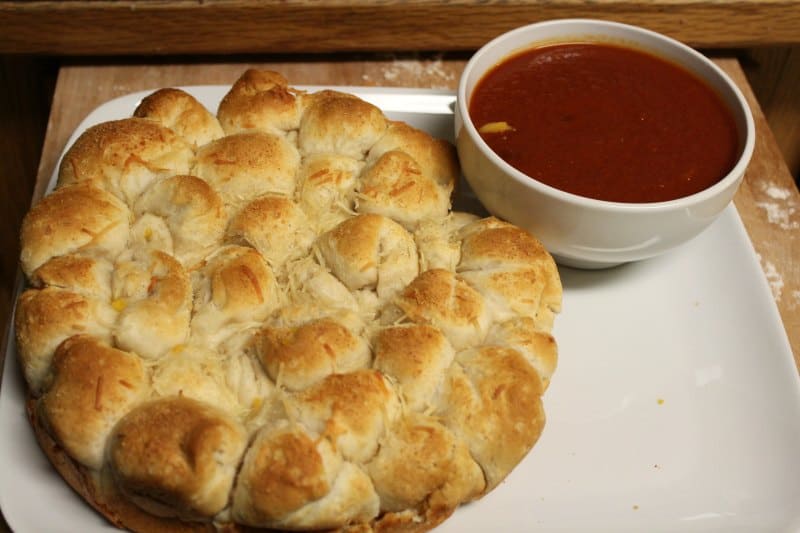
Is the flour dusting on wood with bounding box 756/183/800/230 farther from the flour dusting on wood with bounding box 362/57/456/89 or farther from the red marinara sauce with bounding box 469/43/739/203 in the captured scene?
the flour dusting on wood with bounding box 362/57/456/89

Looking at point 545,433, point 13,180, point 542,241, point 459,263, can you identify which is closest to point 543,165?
point 542,241

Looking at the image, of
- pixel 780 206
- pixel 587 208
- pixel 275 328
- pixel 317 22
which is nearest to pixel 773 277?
pixel 780 206

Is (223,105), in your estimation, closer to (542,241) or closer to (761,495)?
(542,241)

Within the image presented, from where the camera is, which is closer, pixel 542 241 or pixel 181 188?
pixel 181 188

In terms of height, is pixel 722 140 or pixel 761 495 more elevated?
pixel 722 140

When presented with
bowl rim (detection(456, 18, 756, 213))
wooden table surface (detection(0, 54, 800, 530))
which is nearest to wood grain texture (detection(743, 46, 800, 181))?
wooden table surface (detection(0, 54, 800, 530))

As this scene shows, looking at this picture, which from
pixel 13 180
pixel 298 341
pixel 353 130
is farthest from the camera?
pixel 13 180

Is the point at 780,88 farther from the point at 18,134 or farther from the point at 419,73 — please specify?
the point at 18,134

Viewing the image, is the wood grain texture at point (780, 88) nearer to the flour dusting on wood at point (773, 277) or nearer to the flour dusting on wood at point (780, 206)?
the flour dusting on wood at point (780, 206)
